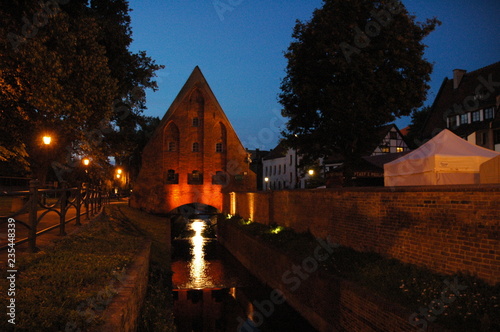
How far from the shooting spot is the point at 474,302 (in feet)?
19.0

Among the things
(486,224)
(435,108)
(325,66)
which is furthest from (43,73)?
(435,108)

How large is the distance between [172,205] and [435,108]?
29.4m

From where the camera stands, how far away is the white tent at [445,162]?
1131 centimetres

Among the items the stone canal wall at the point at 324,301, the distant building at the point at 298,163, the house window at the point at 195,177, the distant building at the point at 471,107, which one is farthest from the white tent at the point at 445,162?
the house window at the point at 195,177

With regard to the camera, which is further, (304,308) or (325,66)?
(325,66)

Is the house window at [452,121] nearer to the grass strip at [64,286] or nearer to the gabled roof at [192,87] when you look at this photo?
the gabled roof at [192,87]

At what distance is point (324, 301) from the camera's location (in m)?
9.39

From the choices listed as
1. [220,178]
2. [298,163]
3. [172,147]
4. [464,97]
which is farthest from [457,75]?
[172,147]

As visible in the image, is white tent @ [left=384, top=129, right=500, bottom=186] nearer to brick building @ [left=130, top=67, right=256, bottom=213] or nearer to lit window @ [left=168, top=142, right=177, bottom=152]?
brick building @ [left=130, top=67, right=256, bottom=213]

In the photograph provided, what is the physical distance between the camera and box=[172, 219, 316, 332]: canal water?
1133 centimetres

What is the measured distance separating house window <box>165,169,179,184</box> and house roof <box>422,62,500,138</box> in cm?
2404

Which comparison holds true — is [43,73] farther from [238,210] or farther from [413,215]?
[238,210]

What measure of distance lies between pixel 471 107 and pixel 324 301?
32238 mm

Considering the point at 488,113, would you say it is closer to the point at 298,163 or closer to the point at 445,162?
the point at 298,163
